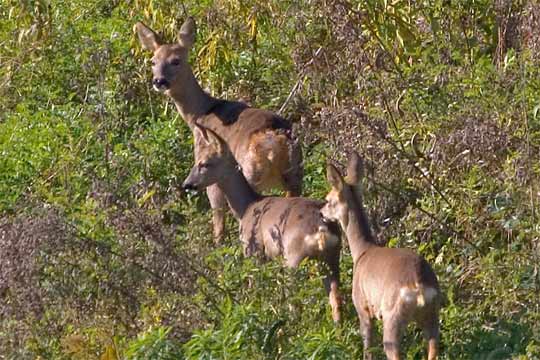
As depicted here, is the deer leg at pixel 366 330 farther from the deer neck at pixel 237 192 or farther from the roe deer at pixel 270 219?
the deer neck at pixel 237 192

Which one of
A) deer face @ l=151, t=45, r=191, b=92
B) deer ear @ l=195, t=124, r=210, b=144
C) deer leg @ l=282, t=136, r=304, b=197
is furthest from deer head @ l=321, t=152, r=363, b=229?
deer face @ l=151, t=45, r=191, b=92

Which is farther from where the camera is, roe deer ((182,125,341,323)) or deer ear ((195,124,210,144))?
deer ear ((195,124,210,144))

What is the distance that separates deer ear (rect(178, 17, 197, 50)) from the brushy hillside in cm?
16

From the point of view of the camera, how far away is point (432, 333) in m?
9.13

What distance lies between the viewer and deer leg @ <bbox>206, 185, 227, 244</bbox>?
39.1ft

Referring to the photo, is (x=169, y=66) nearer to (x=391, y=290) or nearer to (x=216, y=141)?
(x=216, y=141)

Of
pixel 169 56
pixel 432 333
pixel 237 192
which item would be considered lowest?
pixel 432 333

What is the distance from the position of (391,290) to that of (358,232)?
88 centimetres

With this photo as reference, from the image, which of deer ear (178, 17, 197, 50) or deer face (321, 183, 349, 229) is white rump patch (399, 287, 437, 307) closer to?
deer face (321, 183, 349, 229)

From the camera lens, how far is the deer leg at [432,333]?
9.09 m

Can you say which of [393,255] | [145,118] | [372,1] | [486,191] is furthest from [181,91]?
[393,255]

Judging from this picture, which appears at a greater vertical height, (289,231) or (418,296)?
(289,231)

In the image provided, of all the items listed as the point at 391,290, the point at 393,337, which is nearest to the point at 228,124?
the point at 391,290

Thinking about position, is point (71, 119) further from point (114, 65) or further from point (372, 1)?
point (372, 1)
